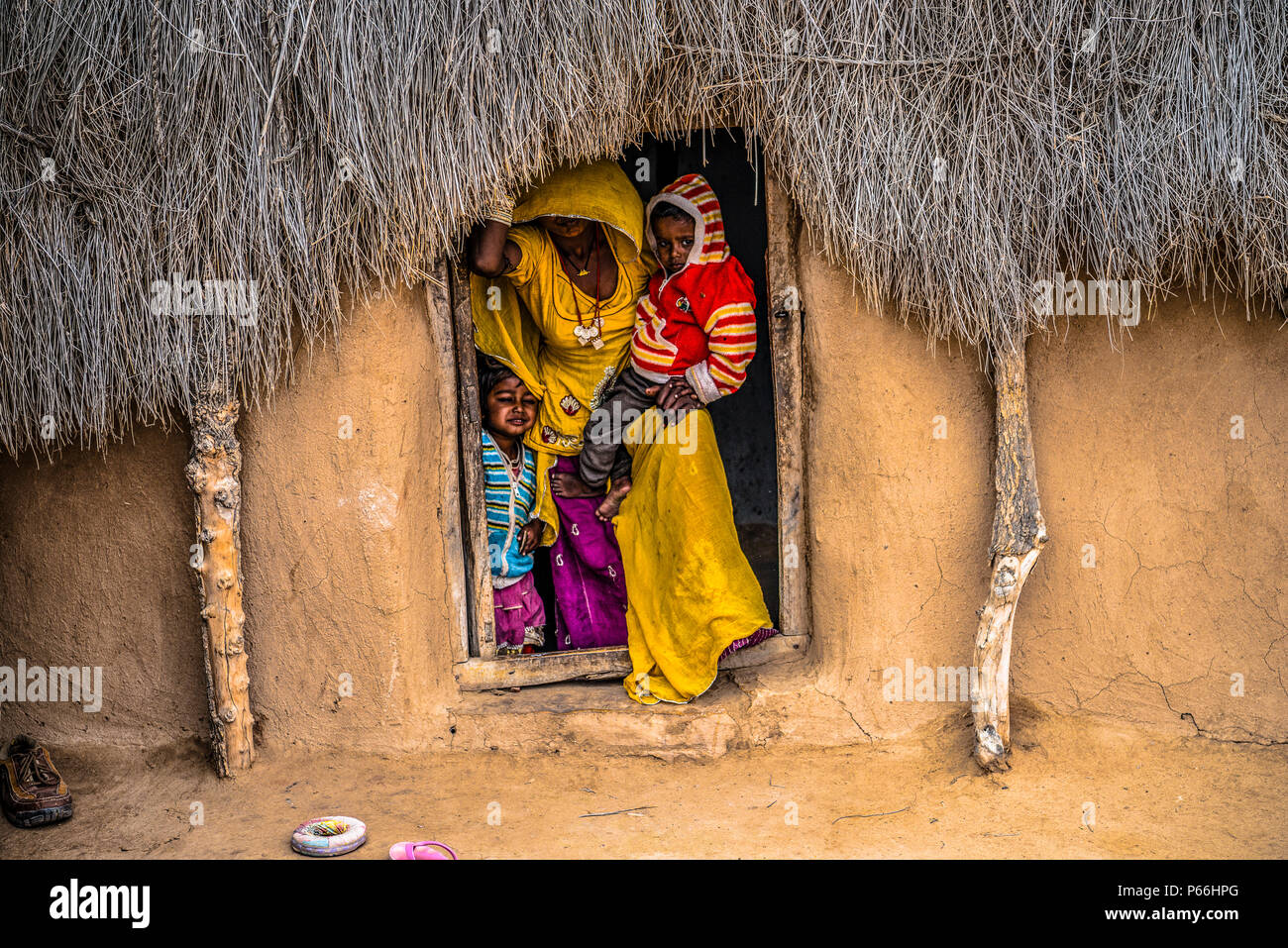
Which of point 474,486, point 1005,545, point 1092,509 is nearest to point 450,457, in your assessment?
point 474,486

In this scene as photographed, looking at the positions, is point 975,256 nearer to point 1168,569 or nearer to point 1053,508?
point 1053,508

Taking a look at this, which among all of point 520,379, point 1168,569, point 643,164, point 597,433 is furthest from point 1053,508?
point 643,164

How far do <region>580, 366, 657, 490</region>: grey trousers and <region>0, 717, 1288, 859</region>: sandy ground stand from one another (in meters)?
1.13

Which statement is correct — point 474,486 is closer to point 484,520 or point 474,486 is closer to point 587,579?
point 484,520

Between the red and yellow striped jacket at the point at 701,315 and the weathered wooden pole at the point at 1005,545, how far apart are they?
36.9 inches

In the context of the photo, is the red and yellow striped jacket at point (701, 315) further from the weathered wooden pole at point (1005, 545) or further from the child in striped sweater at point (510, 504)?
the weathered wooden pole at point (1005, 545)

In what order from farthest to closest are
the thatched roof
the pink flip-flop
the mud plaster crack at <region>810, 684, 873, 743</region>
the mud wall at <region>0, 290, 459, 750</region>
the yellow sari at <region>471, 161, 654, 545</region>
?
1. the yellow sari at <region>471, 161, 654, 545</region>
2. the mud plaster crack at <region>810, 684, 873, 743</region>
3. the mud wall at <region>0, 290, 459, 750</region>
4. the thatched roof
5. the pink flip-flop

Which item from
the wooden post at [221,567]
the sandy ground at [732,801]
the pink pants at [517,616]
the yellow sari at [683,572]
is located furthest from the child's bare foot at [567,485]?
the wooden post at [221,567]

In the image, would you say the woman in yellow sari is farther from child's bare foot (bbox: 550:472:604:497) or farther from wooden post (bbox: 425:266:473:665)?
wooden post (bbox: 425:266:473:665)

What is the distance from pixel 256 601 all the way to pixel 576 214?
173cm

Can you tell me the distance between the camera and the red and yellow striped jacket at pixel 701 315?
395 cm

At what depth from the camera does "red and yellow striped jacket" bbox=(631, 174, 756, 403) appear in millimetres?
3945

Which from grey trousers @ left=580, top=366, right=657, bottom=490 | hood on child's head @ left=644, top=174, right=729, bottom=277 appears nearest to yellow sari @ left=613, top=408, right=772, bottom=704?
grey trousers @ left=580, top=366, right=657, bottom=490

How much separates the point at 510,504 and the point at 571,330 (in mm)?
704
